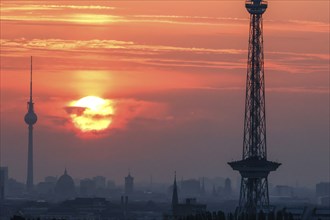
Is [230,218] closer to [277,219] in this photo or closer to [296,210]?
[296,210]

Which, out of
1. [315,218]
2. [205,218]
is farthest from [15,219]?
[315,218]

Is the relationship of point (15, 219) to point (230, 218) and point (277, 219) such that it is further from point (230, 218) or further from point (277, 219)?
point (277, 219)

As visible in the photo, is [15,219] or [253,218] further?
[15,219]

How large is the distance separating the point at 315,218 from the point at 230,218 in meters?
19.6

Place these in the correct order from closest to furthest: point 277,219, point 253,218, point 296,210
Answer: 1. point 277,219
2. point 253,218
3. point 296,210

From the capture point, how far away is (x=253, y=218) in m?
162

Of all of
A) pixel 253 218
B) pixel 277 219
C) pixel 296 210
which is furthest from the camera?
pixel 296 210

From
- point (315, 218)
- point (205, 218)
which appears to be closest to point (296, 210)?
point (205, 218)

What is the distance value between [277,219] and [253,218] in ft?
50.6

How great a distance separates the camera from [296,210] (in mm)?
175000

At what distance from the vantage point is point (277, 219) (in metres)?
146

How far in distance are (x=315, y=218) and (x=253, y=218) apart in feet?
42.1

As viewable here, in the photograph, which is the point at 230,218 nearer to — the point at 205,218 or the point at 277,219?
the point at 205,218

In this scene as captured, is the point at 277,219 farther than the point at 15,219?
No
